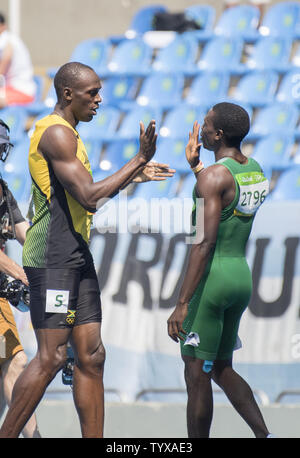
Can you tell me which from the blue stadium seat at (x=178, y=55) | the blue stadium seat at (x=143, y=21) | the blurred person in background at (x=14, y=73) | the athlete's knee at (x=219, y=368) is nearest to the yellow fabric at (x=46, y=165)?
the athlete's knee at (x=219, y=368)

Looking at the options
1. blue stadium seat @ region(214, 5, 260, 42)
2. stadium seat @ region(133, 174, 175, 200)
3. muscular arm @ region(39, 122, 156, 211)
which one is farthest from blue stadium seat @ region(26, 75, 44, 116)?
muscular arm @ region(39, 122, 156, 211)

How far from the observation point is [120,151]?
370 inches

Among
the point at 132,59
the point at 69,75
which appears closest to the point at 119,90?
the point at 132,59

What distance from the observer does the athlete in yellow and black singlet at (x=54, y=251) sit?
412cm

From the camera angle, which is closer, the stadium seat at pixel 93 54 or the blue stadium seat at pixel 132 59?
the blue stadium seat at pixel 132 59

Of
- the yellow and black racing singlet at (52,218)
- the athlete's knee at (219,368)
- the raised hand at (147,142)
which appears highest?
the raised hand at (147,142)

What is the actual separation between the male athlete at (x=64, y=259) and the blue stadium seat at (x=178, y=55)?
643cm

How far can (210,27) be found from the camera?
11.6 meters

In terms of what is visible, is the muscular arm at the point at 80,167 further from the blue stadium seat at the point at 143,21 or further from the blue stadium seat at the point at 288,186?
the blue stadium seat at the point at 143,21

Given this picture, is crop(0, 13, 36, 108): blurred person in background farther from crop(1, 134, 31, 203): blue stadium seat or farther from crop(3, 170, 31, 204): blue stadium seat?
crop(3, 170, 31, 204): blue stadium seat

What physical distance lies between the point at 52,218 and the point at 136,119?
5.72 m

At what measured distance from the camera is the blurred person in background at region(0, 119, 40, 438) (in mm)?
4637
